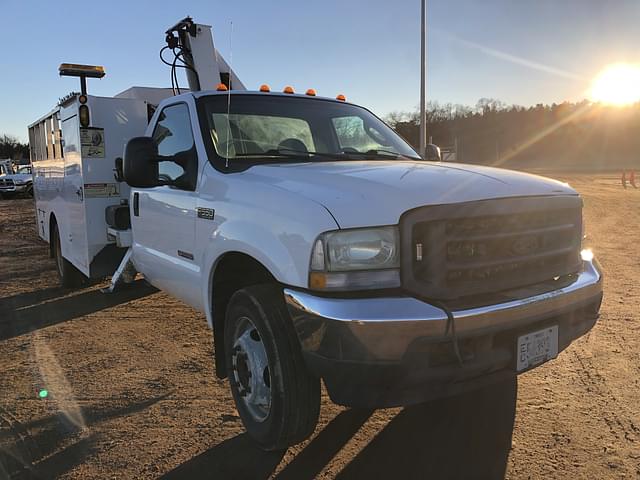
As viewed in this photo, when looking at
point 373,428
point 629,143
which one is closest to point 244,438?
point 373,428

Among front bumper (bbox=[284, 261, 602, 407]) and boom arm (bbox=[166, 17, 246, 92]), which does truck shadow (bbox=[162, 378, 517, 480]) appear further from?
boom arm (bbox=[166, 17, 246, 92])

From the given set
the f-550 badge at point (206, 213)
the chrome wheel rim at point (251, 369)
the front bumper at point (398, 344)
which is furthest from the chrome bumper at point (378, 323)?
the f-550 badge at point (206, 213)

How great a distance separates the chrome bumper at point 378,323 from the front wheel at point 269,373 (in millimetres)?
195

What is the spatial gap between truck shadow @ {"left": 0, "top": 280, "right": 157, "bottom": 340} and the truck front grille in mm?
4466

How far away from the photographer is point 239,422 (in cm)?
347

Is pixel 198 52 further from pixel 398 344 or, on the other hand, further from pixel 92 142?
pixel 398 344

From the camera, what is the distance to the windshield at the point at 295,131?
374 cm

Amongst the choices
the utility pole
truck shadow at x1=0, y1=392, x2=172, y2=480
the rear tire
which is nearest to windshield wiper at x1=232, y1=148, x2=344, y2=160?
truck shadow at x1=0, y1=392, x2=172, y2=480

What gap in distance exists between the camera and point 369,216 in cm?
249

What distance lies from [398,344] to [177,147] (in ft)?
8.25

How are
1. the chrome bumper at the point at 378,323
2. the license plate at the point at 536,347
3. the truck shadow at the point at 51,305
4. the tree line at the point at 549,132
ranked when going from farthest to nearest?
1. the tree line at the point at 549,132
2. the truck shadow at the point at 51,305
3. the license plate at the point at 536,347
4. the chrome bumper at the point at 378,323

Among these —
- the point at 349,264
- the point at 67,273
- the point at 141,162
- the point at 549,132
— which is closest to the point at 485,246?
the point at 349,264

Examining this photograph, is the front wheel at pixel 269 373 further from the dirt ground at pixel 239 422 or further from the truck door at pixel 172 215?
the truck door at pixel 172 215

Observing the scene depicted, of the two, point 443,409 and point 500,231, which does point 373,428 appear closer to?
point 443,409
